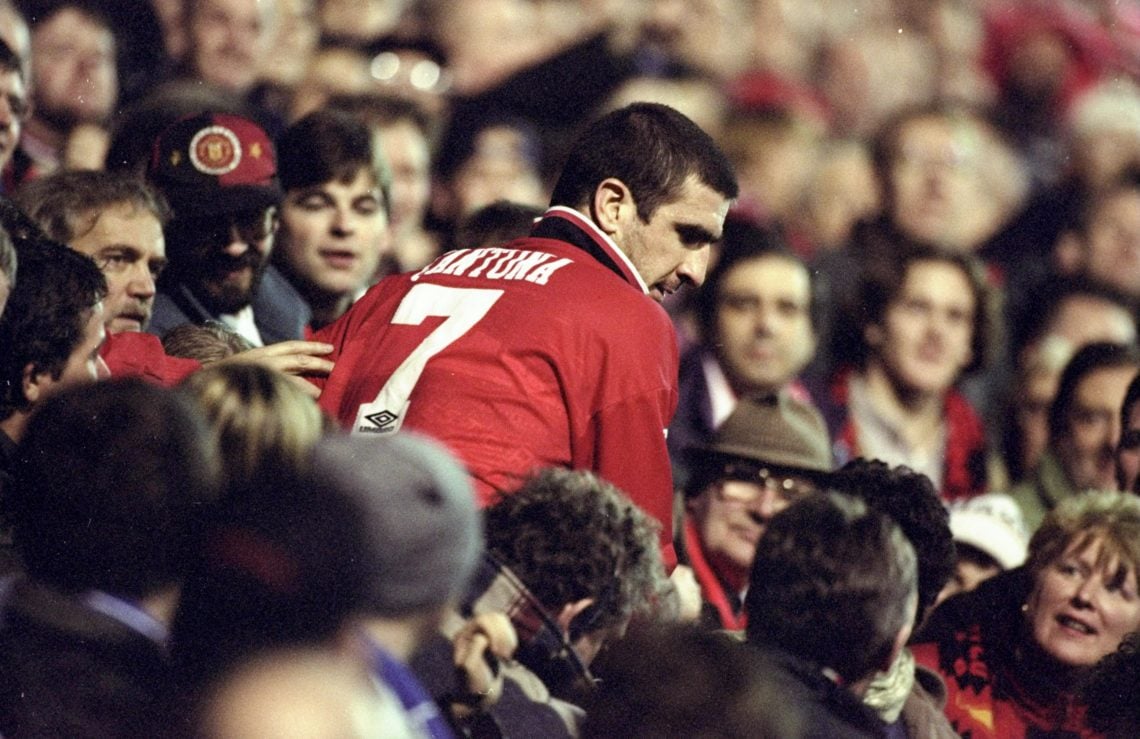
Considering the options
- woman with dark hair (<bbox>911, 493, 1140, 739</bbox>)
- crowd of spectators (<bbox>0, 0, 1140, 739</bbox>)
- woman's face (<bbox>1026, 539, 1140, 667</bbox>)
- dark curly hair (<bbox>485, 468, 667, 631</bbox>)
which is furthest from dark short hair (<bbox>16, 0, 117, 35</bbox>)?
dark curly hair (<bbox>485, 468, 667, 631</bbox>)

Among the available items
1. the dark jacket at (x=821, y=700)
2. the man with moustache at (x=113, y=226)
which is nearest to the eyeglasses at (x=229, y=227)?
the man with moustache at (x=113, y=226)

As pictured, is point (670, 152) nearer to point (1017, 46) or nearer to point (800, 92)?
point (800, 92)

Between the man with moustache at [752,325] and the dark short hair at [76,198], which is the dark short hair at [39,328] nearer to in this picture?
the dark short hair at [76,198]

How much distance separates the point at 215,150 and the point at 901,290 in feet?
10.4

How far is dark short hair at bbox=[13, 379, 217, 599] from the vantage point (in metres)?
3.15

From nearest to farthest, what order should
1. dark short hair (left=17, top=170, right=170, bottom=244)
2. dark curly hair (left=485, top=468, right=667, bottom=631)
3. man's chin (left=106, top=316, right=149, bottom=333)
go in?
dark curly hair (left=485, top=468, right=667, bottom=631) < man's chin (left=106, top=316, right=149, bottom=333) < dark short hair (left=17, top=170, right=170, bottom=244)

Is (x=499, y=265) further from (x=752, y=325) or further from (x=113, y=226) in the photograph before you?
(x=752, y=325)

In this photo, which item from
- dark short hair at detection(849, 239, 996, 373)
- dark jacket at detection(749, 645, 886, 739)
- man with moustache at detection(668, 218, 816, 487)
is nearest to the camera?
dark jacket at detection(749, 645, 886, 739)

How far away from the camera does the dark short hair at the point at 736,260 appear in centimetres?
804

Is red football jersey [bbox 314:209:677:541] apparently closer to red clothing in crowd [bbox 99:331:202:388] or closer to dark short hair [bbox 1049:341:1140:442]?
red clothing in crowd [bbox 99:331:202:388]

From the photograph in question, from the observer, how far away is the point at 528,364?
15.5 feet

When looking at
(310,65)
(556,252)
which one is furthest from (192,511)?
(310,65)

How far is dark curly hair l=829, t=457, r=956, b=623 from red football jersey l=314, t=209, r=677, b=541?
26.7 inches

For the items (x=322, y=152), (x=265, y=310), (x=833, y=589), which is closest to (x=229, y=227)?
(x=265, y=310)
